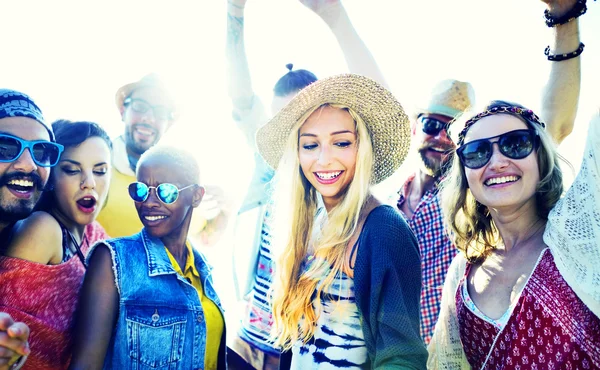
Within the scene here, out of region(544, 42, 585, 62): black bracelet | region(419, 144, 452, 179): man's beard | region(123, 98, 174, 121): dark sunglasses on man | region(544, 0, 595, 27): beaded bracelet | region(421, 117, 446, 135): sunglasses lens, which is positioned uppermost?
region(544, 0, 595, 27): beaded bracelet

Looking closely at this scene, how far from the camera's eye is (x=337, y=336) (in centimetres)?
191

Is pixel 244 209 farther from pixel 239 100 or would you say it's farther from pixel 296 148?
pixel 296 148

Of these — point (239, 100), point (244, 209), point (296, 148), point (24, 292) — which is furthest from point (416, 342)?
point (239, 100)

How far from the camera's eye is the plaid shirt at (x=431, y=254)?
3.27 m

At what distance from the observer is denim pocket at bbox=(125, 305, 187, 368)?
200cm

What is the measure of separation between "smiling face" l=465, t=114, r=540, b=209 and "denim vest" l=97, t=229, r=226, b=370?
5.45 feet

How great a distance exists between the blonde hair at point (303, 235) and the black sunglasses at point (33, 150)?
1.23 meters

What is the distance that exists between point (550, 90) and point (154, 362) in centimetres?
306

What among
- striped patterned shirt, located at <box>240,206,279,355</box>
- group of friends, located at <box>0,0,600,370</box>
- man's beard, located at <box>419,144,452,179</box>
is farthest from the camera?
man's beard, located at <box>419,144,452,179</box>

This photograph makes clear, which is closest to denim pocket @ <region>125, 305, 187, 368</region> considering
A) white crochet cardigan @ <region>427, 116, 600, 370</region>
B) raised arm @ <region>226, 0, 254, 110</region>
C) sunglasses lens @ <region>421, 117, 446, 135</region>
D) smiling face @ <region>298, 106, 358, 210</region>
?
smiling face @ <region>298, 106, 358, 210</region>

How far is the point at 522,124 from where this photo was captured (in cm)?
223

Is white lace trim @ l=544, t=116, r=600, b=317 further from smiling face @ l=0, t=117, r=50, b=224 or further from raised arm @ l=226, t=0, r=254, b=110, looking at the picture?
raised arm @ l=226, t=0, r=254, b=110

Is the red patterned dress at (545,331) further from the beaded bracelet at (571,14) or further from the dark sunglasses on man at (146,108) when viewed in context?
the dark sunglasses on man at (146,108)

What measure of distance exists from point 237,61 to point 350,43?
3.51 ft
